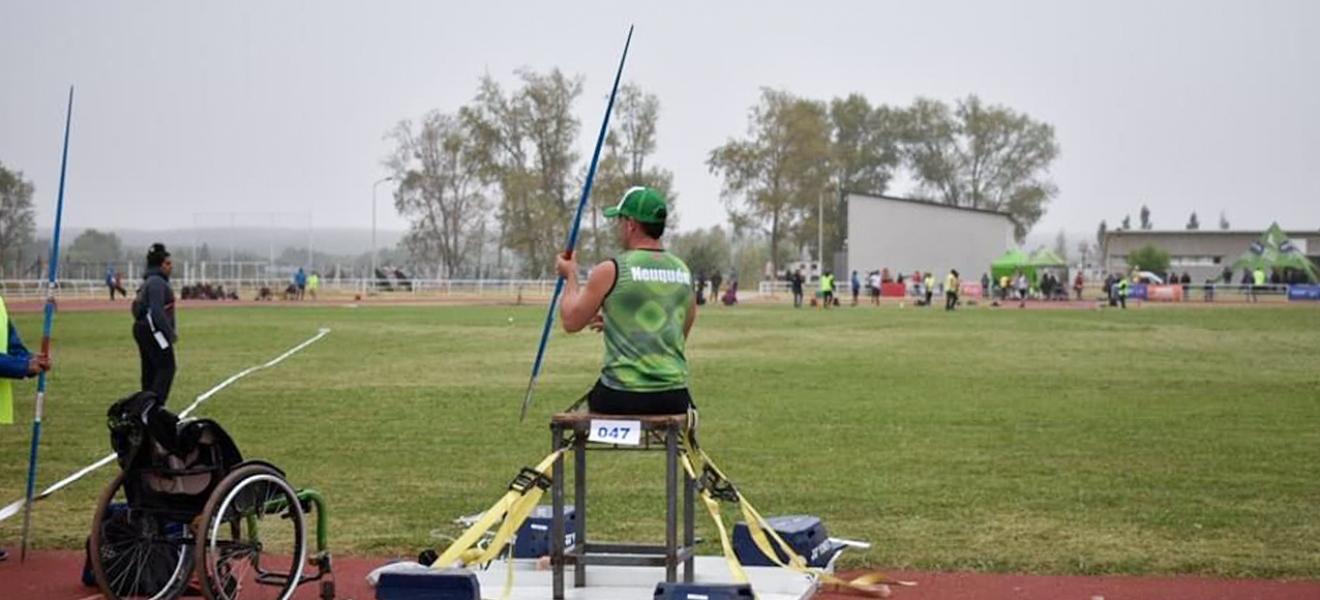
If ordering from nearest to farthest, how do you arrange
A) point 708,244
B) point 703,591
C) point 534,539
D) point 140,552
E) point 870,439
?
point 703,591 → point 140,552 → point 534,539 → point 870,439 → point 708,244

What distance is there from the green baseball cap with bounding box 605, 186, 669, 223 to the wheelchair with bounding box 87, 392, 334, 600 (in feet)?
7.23

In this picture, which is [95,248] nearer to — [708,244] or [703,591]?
[708,244]

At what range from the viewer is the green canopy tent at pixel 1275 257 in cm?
8225

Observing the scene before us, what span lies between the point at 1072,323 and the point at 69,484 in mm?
36219

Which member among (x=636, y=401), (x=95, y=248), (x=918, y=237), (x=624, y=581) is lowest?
(x=624, y=581)

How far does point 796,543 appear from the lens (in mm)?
8852

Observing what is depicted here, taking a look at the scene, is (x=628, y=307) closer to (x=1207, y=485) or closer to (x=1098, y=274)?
(x=1207, y=485)

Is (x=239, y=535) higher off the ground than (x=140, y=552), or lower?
higher

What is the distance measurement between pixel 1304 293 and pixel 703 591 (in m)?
74.0

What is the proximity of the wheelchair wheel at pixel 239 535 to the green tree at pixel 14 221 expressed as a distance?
1108 cm

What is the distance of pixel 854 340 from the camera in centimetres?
3653

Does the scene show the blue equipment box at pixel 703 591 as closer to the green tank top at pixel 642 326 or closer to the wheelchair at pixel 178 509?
the green tank top at pixel 642 326

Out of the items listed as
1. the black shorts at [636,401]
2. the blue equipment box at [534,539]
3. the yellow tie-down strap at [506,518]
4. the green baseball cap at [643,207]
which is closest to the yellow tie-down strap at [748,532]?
the black shorts at [636,401]

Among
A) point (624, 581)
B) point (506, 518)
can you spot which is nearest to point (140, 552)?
point (506, 518)
